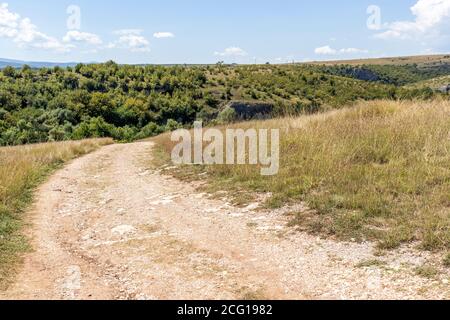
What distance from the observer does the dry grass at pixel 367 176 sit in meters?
5.60

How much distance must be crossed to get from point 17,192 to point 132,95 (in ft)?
240

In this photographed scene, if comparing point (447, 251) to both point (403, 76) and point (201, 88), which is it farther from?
point (403, 76)

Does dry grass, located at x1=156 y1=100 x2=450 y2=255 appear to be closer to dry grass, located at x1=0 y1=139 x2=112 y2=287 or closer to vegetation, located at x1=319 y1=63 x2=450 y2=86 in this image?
dry grass, located at x1=0 y1=139 x2=112 y2=287

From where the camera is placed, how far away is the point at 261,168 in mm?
9047

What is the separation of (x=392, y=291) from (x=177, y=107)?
73.4m

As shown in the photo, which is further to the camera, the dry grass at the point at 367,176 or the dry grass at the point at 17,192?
the dry grass at the point at 17,192

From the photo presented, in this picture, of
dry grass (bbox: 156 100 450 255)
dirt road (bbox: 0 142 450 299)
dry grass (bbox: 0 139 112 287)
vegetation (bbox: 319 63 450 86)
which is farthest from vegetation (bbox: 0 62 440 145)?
vegetation (bbox: 319 63 450 86)

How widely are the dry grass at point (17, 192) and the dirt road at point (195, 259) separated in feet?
0.78

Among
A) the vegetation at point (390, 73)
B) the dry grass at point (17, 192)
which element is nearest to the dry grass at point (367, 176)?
the dry grass at point (17, 192)

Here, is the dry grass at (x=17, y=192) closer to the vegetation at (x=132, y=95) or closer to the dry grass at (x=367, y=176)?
the dry grass at (x=367, y=176)

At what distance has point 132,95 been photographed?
3145 inches

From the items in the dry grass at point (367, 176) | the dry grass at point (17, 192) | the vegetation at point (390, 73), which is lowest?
the dry grass at point (17, 192)

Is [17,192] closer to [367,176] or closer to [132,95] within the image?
[367,176]

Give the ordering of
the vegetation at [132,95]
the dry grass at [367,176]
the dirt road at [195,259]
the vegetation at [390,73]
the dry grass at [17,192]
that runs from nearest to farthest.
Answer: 1. the dirt road at [195,259]
2. the dry grass at [367,176]
3. the dry grass at [17,192]
4. the vegetation at [132,95]
5. the vegetation at [390,73]
